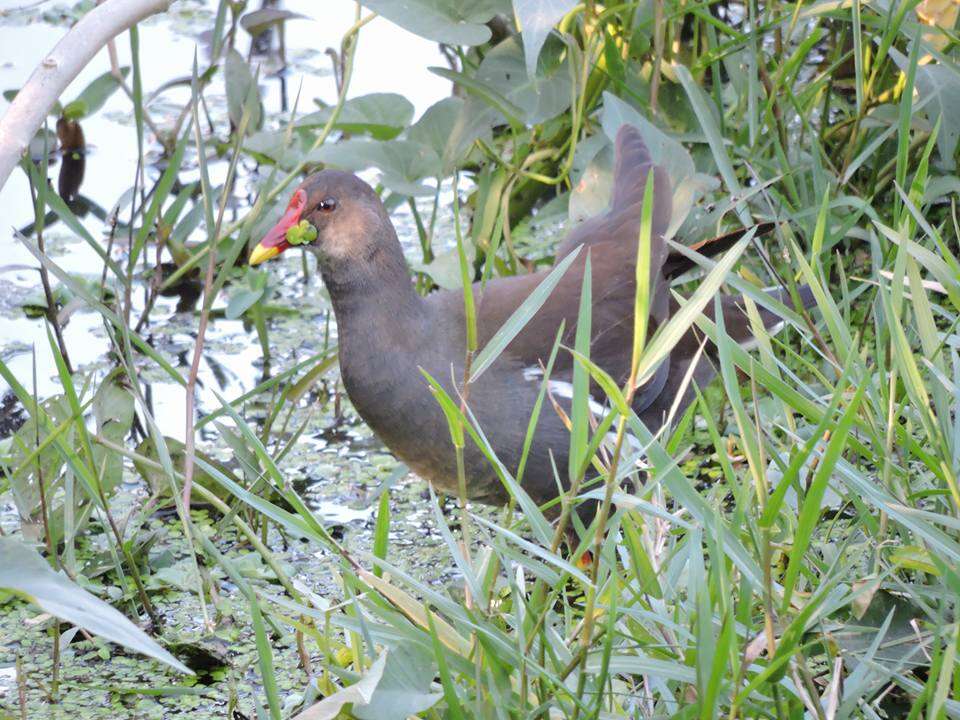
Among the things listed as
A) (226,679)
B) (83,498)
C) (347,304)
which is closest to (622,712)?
(226,679)

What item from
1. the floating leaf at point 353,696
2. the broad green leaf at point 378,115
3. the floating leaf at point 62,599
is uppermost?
the broad green leaf at point 378,115

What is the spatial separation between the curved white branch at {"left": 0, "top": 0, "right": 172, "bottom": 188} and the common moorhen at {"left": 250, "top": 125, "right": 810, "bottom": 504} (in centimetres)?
74

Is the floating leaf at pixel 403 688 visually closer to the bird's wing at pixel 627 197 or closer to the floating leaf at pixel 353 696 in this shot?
the floating leaf at pixel 353 696

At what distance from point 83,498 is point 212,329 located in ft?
3.55

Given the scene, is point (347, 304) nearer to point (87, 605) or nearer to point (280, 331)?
point (280, 331)

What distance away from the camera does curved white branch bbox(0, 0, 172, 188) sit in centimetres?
178

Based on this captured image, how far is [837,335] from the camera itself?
1.89m

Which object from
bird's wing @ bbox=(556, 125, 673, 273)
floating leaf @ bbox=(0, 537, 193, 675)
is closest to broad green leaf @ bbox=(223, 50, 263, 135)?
bird's wing @ bbox=(556, 125, 673, 273)

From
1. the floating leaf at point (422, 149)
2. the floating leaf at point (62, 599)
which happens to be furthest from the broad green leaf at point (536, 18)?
the floating leaf at point (62, 599)

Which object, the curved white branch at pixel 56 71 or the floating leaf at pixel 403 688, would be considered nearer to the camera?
the floating leaf at pixel 403 688

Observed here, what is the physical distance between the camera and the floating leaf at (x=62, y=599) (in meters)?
1.27

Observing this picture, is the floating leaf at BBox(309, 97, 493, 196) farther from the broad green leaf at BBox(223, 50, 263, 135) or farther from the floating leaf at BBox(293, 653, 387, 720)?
the floating leaf at BBox(293, 653, 387, 720)

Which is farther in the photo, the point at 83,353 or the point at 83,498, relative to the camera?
the point at 83,353

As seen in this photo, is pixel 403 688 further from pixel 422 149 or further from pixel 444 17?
pixel 422 149
